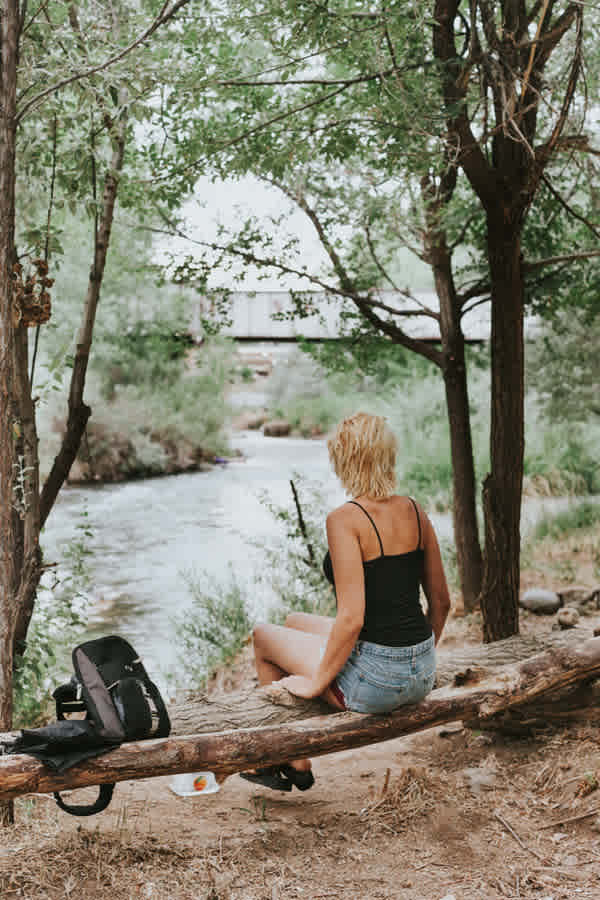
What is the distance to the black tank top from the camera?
2.97 meters

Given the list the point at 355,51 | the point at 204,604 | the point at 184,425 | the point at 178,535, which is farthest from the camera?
the point at 184,425

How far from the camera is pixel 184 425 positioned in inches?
854

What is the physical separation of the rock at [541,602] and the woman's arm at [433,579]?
395cm

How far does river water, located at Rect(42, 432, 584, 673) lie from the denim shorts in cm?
292

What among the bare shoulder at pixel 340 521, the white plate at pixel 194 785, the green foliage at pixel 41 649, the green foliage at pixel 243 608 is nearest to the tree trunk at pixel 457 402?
the green foliage at pixel 243 608

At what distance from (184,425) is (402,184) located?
54.4 ft

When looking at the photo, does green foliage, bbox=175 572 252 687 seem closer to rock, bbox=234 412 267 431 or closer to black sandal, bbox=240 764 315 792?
black sandal, bbox=240 764 315 792

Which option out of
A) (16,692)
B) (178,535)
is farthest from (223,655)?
(178,535)

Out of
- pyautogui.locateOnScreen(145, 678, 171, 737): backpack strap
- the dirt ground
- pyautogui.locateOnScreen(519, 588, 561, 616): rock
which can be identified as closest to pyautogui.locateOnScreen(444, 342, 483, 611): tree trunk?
pyautogui.locateOnScreen(519, 588, 561, 616): rock

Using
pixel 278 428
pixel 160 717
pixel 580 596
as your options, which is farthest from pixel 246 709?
pixel 278 428

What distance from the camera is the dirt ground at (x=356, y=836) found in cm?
277

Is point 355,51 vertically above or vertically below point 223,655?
above

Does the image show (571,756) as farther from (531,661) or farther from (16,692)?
(16,692)

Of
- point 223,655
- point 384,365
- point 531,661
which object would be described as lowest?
point 223,655
